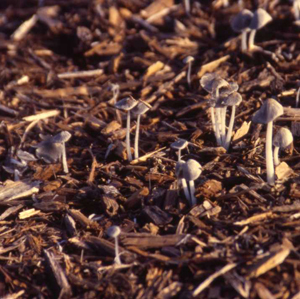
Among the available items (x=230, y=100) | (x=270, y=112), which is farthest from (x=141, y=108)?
(x=270, y=112)

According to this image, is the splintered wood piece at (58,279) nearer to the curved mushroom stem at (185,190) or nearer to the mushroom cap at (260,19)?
the curved mushroom stem at (185,190)

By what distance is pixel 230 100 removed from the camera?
4.40 metres

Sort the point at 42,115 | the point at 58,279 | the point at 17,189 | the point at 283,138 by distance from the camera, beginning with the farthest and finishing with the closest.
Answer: the point at 42,115
the point at 17,189
the point at 283,138
the point at 58,279

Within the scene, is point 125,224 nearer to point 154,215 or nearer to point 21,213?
point 154,215

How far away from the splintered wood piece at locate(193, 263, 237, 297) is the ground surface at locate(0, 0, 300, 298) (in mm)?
11

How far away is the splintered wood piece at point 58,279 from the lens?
149 inches

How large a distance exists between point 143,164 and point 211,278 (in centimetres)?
167

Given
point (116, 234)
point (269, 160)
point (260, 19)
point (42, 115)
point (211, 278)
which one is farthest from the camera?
point (42, 115)

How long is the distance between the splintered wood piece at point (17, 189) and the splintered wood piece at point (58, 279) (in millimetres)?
964

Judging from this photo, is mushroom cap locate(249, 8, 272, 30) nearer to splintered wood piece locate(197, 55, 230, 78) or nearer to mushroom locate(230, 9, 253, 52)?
mushroom locate(230, 9, 253, 52)

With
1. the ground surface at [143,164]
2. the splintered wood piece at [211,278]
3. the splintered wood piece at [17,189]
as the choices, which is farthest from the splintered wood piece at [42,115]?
the splintered wood piece at [211,278]

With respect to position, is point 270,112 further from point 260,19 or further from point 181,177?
point 260,19

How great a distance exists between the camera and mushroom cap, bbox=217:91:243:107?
172 inches

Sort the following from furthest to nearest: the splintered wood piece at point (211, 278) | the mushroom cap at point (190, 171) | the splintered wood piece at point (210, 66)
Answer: the splintered wood piece at point (210, 66)
the mushroom cap at point (190, 171)
the splintered wood piece at point (211, 278)
